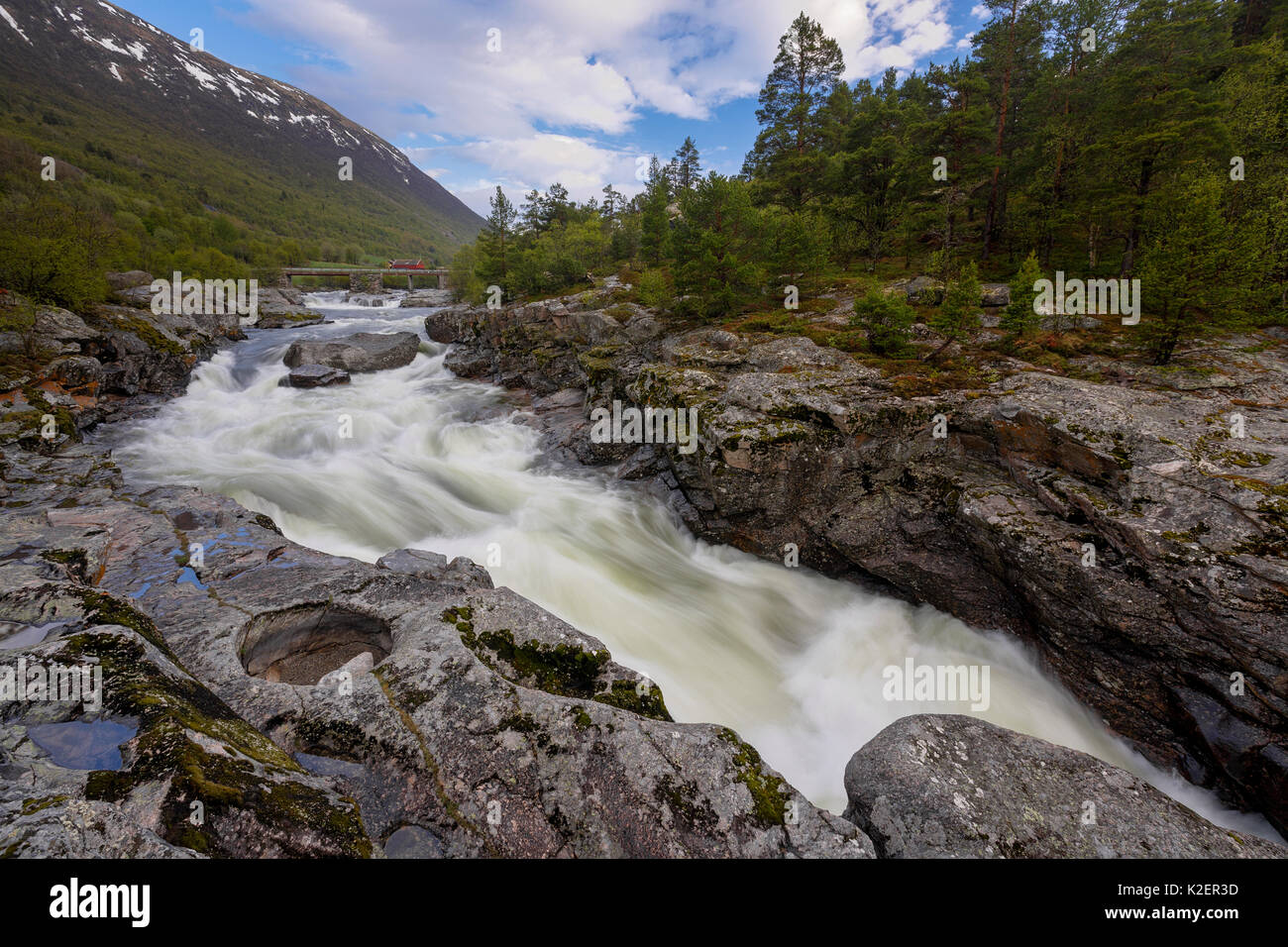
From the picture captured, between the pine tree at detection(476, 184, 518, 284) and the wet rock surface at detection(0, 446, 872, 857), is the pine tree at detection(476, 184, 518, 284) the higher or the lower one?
the higher one

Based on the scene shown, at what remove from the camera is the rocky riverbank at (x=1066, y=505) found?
8.52 meters

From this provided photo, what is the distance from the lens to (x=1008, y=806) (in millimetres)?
5973

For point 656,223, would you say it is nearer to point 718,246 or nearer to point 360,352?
point 718,246

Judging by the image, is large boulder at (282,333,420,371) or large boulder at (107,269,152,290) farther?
large boulder at (107,269,152,290)

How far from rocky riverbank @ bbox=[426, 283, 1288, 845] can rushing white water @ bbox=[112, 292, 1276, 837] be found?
3.14 feet

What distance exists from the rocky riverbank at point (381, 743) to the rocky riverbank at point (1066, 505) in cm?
400

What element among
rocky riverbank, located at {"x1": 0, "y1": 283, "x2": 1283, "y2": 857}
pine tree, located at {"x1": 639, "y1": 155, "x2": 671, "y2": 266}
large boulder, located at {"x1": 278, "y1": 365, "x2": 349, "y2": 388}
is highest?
pine tree, located at {"x1": 639, "y1": 155, "x2": 671, "y2": 266}

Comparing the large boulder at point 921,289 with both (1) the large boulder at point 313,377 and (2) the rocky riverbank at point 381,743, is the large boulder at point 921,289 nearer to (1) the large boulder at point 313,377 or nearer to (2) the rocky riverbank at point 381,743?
(2) the rocky riverbank at point 381,743

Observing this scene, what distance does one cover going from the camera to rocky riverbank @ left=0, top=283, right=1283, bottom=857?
368 cm

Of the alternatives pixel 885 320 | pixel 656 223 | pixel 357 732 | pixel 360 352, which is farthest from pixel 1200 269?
pixel 360 352

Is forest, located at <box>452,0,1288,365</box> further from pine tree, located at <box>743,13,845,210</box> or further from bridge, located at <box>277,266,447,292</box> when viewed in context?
bridge, located at <box>277,266,447,292</box>

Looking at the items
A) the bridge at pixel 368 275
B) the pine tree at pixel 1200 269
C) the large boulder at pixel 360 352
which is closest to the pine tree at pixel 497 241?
the large boulder at pixel 360 352

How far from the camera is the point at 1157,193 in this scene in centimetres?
1872

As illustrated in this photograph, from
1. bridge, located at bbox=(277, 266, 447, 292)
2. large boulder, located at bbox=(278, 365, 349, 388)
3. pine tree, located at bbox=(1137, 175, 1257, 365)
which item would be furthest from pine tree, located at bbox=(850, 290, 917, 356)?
bridge, located at bbox=(277, 266, 447, 292)
